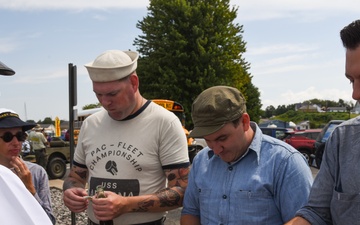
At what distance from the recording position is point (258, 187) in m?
2.17

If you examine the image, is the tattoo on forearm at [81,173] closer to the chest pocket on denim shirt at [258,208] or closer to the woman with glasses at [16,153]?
the woman with glasses at [16,153]

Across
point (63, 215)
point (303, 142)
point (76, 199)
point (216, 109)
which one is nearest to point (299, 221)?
point (216, 109)

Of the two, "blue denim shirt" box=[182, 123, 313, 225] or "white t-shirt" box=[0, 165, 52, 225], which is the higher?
"white t-shirt" box=[0, 165, 52, 225]

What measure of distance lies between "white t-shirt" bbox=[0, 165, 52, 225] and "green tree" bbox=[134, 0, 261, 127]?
88.1 feet

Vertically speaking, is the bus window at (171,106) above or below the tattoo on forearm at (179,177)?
below

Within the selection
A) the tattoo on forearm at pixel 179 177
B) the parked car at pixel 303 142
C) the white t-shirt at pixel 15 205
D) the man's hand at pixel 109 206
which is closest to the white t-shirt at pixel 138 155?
the tattoo on forearm at pixel 179 177

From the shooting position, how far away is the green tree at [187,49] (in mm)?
28859

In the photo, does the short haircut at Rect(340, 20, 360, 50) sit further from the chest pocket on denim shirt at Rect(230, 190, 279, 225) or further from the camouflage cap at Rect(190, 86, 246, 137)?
the chest pocket on denim shirt at Rect(230, 190, 279, 225)

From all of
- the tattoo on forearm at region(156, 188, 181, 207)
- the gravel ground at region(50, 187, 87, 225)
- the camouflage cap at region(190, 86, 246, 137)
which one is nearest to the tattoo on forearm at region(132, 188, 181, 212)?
the tattoo on forearm at region(156, 188, 181, 207)

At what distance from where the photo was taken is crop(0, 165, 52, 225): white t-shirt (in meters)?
0.99

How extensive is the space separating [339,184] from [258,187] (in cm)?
56

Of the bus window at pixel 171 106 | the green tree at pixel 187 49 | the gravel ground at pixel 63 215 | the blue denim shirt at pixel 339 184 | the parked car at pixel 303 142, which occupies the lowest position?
the parked car at pixel 303 142

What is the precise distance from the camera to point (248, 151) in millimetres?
2305

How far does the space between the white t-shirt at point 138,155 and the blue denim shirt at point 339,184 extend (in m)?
1.19
